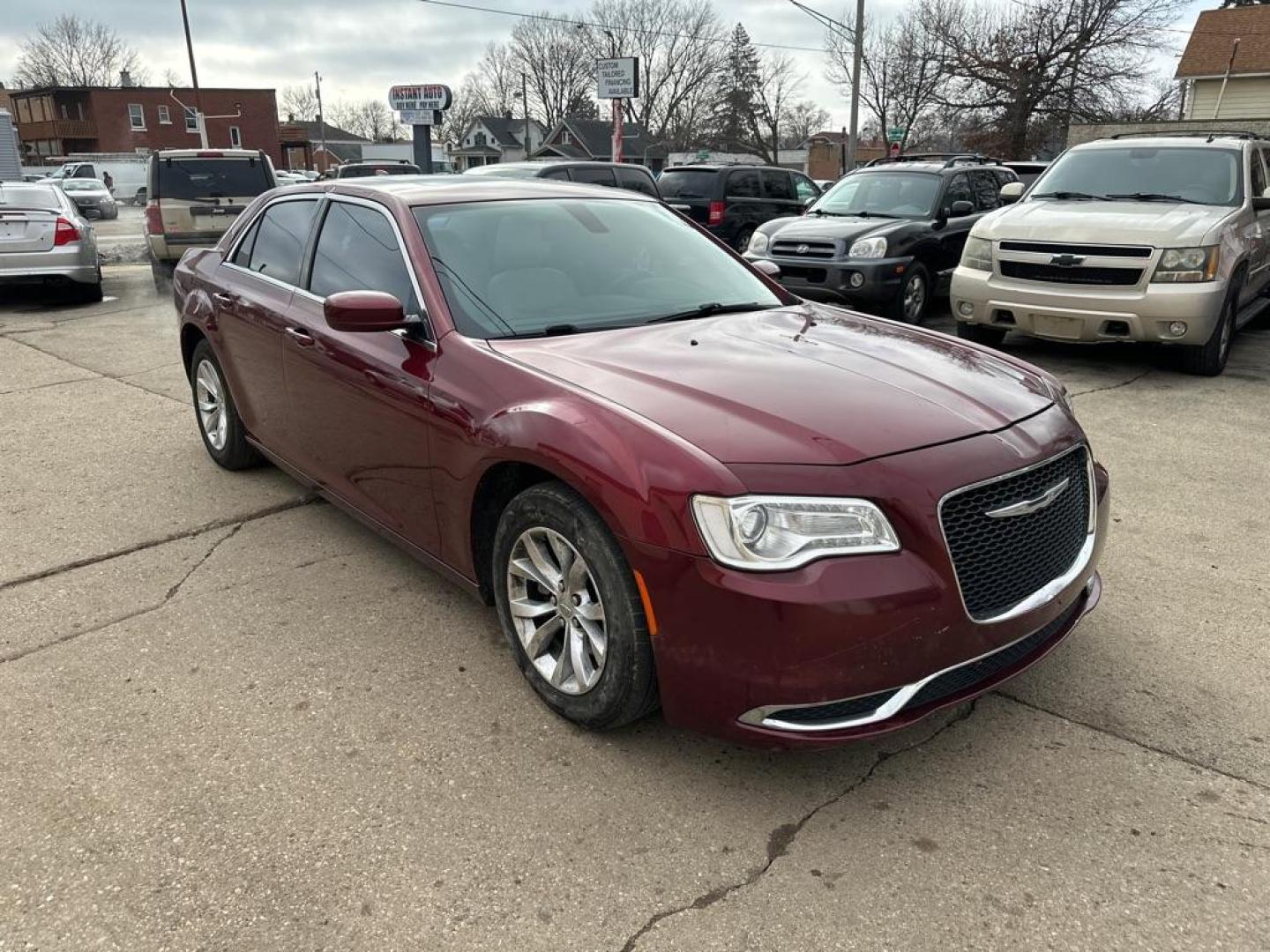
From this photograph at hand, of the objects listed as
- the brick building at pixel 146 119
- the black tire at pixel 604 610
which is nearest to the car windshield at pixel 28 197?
the black tire at pixel 604 610

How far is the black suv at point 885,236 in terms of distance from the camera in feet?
29.8

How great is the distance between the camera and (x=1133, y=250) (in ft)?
22.9

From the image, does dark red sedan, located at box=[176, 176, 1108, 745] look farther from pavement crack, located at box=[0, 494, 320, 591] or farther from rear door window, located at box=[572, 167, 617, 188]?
rear door window, located at box=[572, 167, 617, 188]

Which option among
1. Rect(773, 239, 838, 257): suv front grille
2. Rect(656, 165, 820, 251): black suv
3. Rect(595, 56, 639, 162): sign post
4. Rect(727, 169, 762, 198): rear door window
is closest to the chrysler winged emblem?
Rect(773, 239, 838, 257): suv front grille

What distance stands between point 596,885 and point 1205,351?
705 cm

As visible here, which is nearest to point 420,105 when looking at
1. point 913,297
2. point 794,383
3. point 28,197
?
point 28,197

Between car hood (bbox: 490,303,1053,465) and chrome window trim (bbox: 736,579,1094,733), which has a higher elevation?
car hood (bbox: 490,303,1053,465)

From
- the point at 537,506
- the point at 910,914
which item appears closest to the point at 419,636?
the point at 537,506

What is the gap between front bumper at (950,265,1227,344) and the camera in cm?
686

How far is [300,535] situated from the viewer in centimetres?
441

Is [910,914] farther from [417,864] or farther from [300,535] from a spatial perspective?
[300,535]

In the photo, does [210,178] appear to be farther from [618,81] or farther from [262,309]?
[618,81]

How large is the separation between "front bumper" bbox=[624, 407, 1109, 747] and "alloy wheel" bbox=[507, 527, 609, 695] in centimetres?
30

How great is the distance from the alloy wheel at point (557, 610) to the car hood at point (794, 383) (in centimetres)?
49
